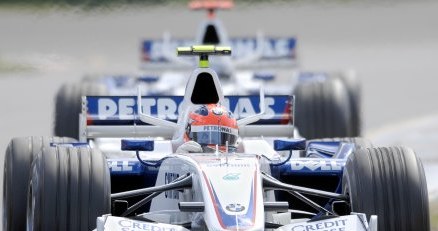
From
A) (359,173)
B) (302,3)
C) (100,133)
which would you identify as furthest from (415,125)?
(359,173)

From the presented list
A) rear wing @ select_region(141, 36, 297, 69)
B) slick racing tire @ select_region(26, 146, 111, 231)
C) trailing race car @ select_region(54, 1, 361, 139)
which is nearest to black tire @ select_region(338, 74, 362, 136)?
trailing race car @ select_region(54, 1, 361, 139)

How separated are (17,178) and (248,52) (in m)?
12.4

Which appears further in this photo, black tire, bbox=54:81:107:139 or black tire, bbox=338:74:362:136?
black tire, bbox=338:74:362:136

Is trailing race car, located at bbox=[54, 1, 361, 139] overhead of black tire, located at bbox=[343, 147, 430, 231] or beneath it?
overhead

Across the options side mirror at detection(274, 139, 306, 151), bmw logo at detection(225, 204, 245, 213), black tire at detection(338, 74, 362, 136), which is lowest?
bmw logo at detection(225, 204, 245, 213)

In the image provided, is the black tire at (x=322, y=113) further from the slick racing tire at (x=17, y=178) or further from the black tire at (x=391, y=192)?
the black tire at (x=391, y=192)

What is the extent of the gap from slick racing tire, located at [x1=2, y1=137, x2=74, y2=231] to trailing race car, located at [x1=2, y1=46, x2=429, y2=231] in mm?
12

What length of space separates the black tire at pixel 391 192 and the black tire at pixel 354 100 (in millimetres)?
9526

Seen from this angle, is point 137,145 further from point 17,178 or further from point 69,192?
point 17,178

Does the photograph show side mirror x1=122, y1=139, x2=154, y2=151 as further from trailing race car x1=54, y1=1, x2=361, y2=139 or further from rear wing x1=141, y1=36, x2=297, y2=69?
rear wing x1=141, y1=36, x2=297, y2=69

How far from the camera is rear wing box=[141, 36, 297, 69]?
1039 inches

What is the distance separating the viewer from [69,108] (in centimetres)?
2119

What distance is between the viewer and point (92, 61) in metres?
35.3

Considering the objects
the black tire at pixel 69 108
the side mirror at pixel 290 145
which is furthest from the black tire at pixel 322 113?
the side mirror at pixel 290 145
